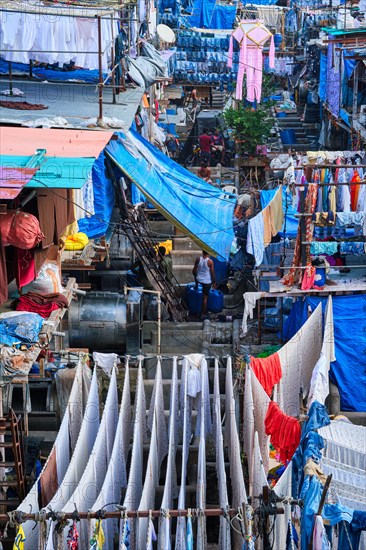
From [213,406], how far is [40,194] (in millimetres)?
4197

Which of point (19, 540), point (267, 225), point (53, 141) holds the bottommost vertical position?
point (19, 540)

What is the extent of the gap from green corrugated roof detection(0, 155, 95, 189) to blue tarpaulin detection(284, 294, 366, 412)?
6.87m

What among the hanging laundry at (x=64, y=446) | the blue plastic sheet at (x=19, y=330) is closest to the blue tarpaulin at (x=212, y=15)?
the hanging laundry at (x=64, y=446)

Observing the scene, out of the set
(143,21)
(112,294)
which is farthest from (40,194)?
(143,21)

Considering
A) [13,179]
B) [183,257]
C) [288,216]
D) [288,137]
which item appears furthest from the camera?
[288,137]

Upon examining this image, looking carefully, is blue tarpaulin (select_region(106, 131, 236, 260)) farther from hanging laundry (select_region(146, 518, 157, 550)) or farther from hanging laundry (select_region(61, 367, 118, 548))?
hanging laundry (select_region(146, 518, 157, 550))

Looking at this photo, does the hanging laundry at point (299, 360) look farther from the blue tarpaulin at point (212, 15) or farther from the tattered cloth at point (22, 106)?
the blue tarpaulin at point (212, 15)

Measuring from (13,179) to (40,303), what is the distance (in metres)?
3.32

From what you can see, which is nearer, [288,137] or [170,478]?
[170,478]

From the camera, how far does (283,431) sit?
14.7m

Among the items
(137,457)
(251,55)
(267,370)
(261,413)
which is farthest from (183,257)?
(137,457)

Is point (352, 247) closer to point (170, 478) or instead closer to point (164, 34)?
point (170, 478)

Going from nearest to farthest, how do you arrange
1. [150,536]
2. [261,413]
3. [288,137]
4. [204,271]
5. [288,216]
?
[150,536] → [261,413] → [204,271] → [288,216] → [288,137]

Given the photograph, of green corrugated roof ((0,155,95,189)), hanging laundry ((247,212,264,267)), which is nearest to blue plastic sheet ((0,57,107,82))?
hanging laundry ((247,212,264,267))
